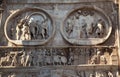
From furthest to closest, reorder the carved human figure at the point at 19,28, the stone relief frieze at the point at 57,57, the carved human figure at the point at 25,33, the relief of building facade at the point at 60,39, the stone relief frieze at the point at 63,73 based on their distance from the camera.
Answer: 1. the carved human figure at the point at 19,28
2. the carved human figure at the point at 25,33
3. the stone relief frieze at the point at 57,57
4. the relief of building facade at the point at 60,39
5. the stone relief frieze at the point at 63,73

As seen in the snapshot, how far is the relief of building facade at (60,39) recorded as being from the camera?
10.8 m

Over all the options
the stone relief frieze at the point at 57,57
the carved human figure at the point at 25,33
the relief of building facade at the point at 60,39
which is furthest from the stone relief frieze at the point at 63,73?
the carved human figure at the point at 25,33

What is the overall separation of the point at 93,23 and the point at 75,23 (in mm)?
603

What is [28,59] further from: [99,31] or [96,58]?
[99,31]

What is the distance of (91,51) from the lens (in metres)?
11.1

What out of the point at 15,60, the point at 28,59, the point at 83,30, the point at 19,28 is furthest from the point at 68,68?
the point at 19,28

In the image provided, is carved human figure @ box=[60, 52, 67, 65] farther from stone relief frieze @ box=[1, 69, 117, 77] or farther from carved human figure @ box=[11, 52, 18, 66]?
carved human figure @ box=[11, 52, 18, 66]

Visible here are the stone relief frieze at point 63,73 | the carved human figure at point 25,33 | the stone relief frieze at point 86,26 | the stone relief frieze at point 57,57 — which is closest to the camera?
the stone relief frieze at point 63,73

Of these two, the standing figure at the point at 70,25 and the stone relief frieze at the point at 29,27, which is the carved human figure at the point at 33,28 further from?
the standing figure at the point at 70,25

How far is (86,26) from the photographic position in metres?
11.5

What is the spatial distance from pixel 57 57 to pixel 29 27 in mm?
1437

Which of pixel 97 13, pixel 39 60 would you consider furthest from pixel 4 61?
pixel 97 13

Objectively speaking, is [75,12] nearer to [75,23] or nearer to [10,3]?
[75,23]

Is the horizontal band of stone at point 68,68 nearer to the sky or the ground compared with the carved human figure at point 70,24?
nearer to the ground
